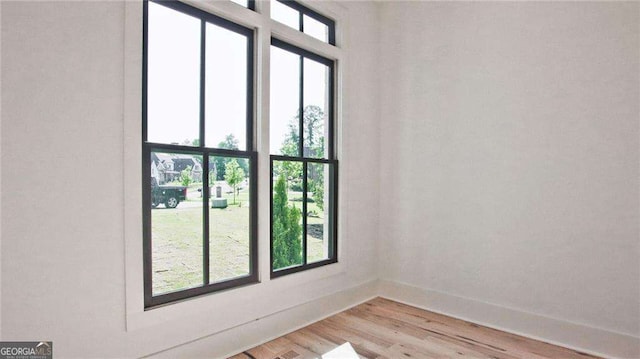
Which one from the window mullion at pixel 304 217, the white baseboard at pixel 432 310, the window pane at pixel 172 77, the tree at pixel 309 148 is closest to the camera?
the window pane at pixel 172 77

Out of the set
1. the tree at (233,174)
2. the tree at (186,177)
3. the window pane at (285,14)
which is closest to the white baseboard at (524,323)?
the tree at (233,174)

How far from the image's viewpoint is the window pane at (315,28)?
9.62 ft

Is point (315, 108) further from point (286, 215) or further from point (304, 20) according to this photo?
point (286, 215)

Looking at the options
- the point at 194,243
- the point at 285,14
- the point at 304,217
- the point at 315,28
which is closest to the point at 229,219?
the point at 194,243

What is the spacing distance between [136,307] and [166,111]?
1.10 m

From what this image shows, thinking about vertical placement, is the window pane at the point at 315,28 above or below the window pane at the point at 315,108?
above

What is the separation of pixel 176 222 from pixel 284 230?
2.95 feet

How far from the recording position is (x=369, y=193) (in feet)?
11.4

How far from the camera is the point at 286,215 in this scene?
2.80 m

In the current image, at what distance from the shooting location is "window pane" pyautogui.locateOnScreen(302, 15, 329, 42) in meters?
2.93

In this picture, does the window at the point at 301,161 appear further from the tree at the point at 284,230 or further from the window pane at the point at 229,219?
the window pane at the point at 229,219

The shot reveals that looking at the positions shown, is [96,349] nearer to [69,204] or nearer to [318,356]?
[69,204]

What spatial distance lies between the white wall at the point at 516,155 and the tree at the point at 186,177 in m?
2.01

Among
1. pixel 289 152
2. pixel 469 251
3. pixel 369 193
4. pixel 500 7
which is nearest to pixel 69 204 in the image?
pixel 289 152
